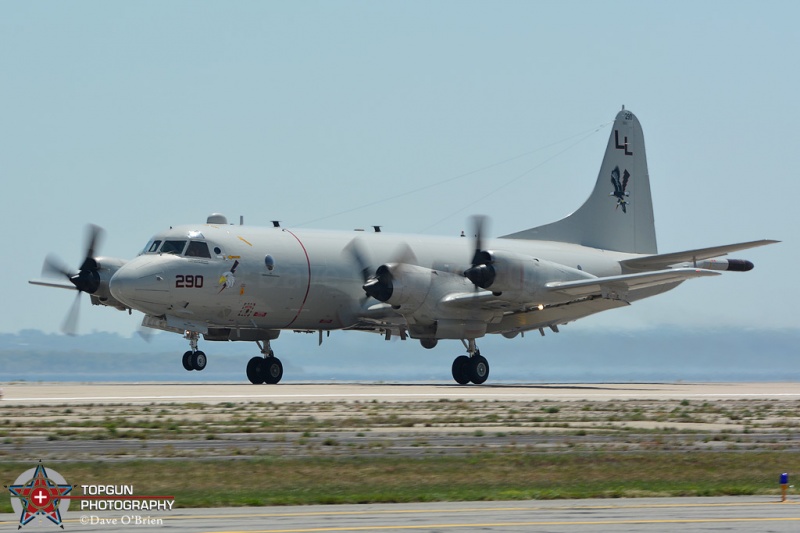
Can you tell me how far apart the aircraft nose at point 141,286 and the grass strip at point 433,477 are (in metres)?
17.0

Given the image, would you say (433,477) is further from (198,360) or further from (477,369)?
(477,369)

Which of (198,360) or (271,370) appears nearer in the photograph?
(198,360)

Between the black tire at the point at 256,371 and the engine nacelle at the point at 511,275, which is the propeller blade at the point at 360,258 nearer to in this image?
the engine nacelle at the point at 511,275

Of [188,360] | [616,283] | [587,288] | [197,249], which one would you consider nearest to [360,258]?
[197,249]

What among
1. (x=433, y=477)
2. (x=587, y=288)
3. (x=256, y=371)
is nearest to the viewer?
(x=433, y=477)

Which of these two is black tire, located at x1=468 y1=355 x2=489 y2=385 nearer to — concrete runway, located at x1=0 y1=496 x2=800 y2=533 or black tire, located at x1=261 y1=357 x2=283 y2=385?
black tire, located at x1=261 y1=357 x2=283 y2=385

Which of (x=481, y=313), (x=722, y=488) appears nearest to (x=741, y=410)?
(x=481, y=313)

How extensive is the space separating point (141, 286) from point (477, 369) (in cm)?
1147

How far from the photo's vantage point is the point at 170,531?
1095 centimetres

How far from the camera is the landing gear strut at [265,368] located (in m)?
38.2

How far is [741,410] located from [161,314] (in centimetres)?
1648

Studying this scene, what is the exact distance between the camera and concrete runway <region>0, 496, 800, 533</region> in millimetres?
11289

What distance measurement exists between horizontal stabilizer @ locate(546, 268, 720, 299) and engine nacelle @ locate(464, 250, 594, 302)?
0.48 metres

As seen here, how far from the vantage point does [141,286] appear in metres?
33.4
